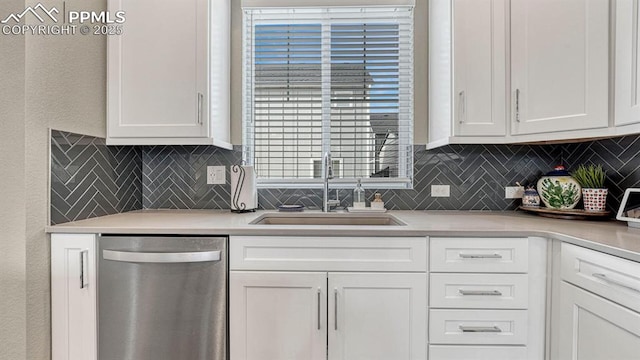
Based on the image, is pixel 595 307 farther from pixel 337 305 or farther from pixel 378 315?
pixel 337 305

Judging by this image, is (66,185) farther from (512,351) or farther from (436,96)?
(512,351)

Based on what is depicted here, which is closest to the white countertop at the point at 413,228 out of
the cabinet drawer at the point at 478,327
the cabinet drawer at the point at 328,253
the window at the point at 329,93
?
the cabinet drawer at the point at 328,253

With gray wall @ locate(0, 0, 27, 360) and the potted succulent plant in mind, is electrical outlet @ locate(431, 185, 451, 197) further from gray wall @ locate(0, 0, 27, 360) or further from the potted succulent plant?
gray wall @ locate(0, 0, 27, 360)

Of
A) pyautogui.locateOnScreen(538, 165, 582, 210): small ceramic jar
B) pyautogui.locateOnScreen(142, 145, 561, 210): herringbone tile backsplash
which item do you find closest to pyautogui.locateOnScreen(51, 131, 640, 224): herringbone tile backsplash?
pyautogui.locateOnScreen(142, 145, 561, 210): herringbone tile backsplash

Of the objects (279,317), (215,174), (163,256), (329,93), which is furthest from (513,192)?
(163,256)

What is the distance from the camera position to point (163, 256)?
4.94 feet

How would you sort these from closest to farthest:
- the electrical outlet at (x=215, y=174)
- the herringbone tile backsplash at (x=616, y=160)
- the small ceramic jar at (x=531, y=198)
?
1. the herringbone tile backsplash at (x=616, y=160)
2. the small ceramic jar at (x=531, y=198)
3. the electrical outlet at (x=215, y=174)

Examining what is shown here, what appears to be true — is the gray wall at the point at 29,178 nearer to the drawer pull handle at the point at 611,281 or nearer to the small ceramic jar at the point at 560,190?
the drawer pull handle at the point at 611,281

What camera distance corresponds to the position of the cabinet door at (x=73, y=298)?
5.06 feet

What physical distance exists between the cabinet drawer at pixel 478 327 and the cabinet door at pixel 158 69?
5.16 ft

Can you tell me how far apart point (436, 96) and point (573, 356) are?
1.46 m

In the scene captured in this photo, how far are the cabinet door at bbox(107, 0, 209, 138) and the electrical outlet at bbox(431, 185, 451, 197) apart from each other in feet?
4.92

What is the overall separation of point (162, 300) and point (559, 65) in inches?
85.0

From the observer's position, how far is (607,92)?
59.6 inches
